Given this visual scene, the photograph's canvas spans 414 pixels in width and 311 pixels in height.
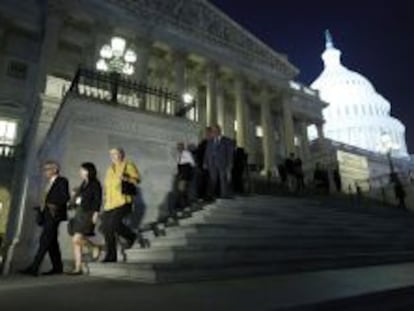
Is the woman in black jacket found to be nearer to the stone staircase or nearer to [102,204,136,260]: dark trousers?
[102,204,136,260]: dark trousers

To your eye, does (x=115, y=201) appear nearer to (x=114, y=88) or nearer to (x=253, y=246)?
(x=253, y=246)

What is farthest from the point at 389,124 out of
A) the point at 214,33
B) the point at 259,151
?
the point at 214,33

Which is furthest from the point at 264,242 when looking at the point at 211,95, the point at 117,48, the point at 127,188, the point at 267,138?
the point at 267,138

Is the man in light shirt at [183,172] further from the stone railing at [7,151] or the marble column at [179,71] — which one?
the marble column at [179,71]

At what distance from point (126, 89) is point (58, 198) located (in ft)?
20.6

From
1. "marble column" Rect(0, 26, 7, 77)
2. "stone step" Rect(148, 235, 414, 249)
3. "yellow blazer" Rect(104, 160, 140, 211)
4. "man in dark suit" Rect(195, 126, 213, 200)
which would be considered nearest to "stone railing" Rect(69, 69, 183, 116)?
"man in dark suit" Rect(195, 126, 213, 200)

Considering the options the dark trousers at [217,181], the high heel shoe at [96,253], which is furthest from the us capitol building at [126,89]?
the high heel shoe at [96,253]

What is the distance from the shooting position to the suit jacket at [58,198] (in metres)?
6.41

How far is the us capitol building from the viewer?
9.92 m

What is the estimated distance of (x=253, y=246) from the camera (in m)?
6.64

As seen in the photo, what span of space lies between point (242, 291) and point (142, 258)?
3.11 meters

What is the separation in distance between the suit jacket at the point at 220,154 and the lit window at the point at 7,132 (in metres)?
17.5

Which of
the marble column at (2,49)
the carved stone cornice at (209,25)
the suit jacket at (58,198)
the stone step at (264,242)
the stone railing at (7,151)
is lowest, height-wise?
the stone step at (264,242)

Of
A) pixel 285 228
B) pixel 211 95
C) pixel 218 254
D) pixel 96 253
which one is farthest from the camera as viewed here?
pixel 211 95
